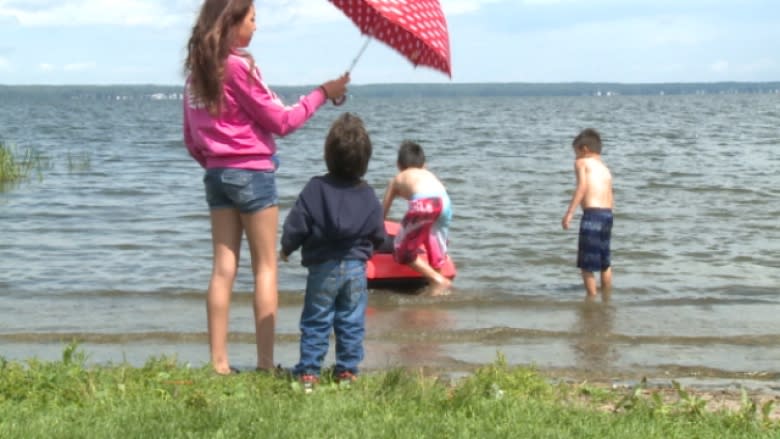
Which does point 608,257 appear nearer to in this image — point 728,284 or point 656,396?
point 728,284

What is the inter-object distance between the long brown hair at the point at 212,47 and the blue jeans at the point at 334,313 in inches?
36.5

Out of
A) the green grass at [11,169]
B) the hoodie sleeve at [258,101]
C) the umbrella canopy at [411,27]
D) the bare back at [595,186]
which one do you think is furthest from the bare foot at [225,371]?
→ the green grass at [11,169]

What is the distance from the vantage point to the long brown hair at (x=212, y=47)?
5160 millimetres

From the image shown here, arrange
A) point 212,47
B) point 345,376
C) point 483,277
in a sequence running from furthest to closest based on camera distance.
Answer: point 483,277 < point 345,376 < point 212,47

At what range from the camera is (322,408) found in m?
4.60

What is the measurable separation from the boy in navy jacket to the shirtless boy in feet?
11.6

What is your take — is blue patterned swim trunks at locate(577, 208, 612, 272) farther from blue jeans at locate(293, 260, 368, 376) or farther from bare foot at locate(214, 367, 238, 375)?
bare foot at locate(214, 367, 238, 375)

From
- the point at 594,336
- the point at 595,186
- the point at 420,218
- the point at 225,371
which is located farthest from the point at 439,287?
the point at 225,371

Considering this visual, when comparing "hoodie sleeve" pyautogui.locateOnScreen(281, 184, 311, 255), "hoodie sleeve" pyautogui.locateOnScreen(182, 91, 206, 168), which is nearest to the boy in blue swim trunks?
"hoodie sleeve" pyautogui.locateOnScreen(281, 184, 311, 255)

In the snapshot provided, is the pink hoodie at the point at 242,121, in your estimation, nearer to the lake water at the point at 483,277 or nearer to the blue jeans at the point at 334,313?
the blue jeans at the point at 334,313

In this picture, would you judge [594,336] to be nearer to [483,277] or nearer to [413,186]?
[413,186]

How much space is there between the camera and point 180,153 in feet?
91.9

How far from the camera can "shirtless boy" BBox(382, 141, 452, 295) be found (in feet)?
30.5

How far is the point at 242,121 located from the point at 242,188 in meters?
0.30
